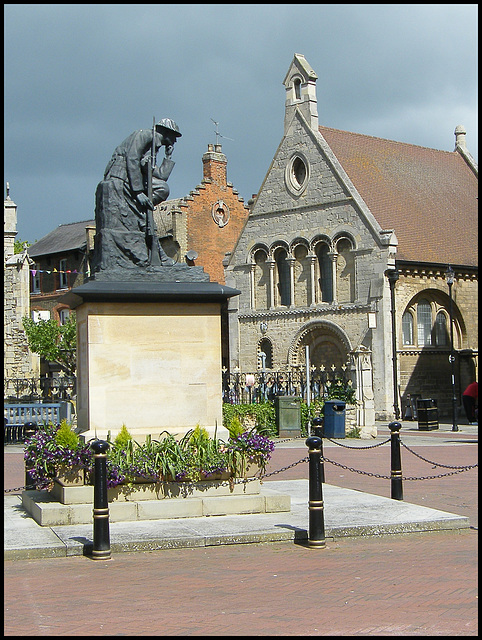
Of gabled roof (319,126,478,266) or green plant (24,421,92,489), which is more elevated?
gabled roof (319,126,478,266)

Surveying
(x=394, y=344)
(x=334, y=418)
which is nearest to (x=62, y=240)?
(x=394, y=344)

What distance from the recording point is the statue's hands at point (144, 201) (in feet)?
39.3

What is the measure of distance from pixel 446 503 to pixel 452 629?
6638mm

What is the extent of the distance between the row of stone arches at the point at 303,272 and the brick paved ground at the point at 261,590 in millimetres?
30058

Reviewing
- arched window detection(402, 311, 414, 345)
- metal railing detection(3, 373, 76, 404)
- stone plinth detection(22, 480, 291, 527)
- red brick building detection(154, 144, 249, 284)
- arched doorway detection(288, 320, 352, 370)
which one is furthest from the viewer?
red brick building detection(154, 144, 249, 284)

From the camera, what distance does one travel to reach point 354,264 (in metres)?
39.8

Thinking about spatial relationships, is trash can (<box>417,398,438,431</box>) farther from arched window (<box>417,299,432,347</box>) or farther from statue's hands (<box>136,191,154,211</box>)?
statue's hands (<box>136,191,154,211</box>)

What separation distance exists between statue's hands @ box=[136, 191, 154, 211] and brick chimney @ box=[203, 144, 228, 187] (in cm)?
3909

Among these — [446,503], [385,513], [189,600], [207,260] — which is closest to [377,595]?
[189,600]

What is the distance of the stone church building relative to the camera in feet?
128

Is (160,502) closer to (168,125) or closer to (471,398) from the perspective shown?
(168,125)

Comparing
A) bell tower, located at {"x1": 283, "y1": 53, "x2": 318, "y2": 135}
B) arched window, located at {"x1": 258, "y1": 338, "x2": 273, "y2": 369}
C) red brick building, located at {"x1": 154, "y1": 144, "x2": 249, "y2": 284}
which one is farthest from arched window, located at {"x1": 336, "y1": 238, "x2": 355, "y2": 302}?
red brick building, located at {"x1": 154, "y1": 144, "x2": 249, "y2": 284}

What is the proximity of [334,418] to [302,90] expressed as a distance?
20230mm

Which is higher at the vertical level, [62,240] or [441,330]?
[62,240]
